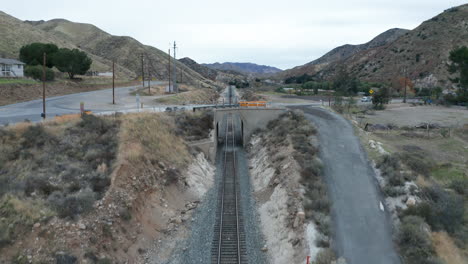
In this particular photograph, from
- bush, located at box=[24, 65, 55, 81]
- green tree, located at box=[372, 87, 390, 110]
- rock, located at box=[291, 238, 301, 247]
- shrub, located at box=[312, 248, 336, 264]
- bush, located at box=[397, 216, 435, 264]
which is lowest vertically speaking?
rock, located at box=[291, 238, 301, 247]

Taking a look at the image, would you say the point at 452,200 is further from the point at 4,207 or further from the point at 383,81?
the point at 383,81

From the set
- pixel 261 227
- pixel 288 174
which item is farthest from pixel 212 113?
pixel 261 227

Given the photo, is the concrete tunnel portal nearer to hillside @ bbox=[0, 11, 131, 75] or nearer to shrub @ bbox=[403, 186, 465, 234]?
shrub @ bbox=[403, 186, 465, 234]

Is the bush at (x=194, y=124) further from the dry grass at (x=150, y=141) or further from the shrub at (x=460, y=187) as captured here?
the shrub at (x=460, y=187)

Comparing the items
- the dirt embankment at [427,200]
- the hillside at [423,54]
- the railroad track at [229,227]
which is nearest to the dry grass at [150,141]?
the railroad track at [229,227]

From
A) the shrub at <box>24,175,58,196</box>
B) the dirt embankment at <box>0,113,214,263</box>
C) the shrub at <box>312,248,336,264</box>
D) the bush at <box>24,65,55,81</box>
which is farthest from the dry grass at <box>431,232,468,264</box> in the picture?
the bush at <box>24,65,55,81</box>

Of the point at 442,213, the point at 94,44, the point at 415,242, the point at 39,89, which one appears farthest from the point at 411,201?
the point at 94,44
